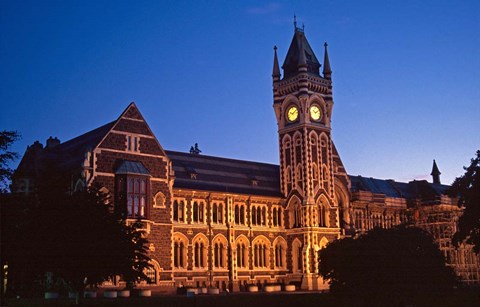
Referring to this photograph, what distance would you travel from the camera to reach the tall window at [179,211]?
7100 centimetres

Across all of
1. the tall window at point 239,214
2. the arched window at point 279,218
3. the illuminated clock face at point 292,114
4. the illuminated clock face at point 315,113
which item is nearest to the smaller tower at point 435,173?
the illuminated clock face at point 315,113

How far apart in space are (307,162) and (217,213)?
46.4 ft

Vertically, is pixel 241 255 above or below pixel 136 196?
below

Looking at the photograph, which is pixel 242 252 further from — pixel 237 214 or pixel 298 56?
pixel 298 56

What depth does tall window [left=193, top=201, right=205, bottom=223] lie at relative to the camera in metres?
73.2

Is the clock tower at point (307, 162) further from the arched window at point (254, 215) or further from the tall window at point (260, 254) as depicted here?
the arched window at point (254, 215)

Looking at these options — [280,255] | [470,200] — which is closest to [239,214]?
[280,255]

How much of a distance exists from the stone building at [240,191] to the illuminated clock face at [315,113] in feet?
0.78

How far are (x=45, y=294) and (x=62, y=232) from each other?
19.2 m

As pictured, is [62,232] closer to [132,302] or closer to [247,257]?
[132,302]

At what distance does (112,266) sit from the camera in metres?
40.8

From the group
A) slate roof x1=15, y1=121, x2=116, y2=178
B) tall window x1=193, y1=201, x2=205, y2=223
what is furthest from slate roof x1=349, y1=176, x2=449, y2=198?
slate roof x1=15, y1=121, x2=116, y2=178

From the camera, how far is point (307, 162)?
269 ft

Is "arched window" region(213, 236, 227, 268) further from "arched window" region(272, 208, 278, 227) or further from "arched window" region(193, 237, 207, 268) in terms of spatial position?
"arched window" region(272, 208, 278, 227)
